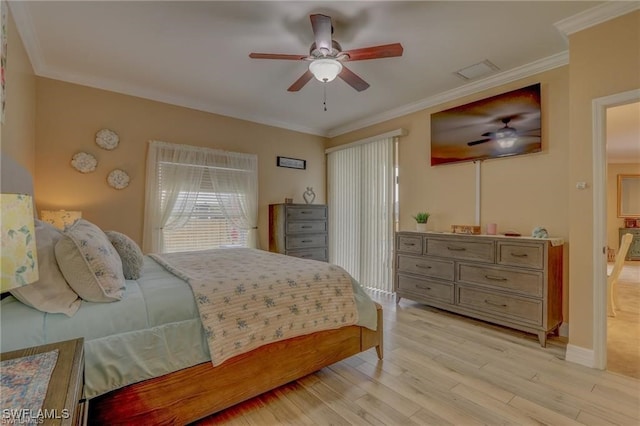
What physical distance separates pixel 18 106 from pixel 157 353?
2382 millimetres

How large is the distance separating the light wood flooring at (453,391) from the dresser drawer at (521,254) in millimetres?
Result: 719

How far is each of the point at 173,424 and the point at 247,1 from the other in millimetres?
2651

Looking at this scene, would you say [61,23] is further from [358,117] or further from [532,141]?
[532,141]

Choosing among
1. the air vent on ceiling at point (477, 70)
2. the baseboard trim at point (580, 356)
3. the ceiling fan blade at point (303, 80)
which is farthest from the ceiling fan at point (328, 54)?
the baseboard trim at point (580, 356)

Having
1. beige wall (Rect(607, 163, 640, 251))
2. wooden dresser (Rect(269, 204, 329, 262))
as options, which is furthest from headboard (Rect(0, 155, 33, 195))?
beige wall (Rect(607, 163, 640, 251))

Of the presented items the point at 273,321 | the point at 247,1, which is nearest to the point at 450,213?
the point at 273,321

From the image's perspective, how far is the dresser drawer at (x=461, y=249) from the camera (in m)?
3.01

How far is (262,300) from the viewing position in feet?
5.94

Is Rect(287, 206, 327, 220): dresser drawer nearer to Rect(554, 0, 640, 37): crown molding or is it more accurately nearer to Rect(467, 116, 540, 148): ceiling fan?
Rect(467, 116, 540, 148): ceiling fan

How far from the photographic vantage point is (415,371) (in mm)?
2209

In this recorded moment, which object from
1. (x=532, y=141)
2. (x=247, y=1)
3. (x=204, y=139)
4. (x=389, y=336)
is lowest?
(x=389, y=336)

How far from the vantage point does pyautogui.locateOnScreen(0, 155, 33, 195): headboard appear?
1.68 metres

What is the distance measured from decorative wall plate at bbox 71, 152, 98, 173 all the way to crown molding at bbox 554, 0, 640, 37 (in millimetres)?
4605

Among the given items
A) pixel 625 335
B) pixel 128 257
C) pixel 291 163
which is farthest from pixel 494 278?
pixel 291 163
